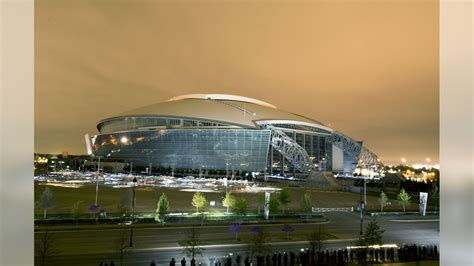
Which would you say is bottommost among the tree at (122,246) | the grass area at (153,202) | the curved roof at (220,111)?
the grass area at (153,202)

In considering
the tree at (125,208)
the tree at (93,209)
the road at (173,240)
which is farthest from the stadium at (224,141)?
the tree at (93,209)

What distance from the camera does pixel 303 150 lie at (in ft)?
203

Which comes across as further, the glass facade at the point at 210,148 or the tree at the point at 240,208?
the glass facade at the point at 210,148

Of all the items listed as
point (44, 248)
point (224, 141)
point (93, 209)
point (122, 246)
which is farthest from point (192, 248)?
point (224, 141)

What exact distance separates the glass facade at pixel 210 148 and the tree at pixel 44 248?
49.3 metres

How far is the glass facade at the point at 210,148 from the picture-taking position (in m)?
65.2

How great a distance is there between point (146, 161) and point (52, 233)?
174ft

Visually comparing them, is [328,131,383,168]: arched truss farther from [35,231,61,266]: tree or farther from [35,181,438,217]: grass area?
[35,231,61,266]: tree

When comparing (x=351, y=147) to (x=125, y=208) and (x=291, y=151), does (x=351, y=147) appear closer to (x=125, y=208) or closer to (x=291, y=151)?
(x=291, y=151)

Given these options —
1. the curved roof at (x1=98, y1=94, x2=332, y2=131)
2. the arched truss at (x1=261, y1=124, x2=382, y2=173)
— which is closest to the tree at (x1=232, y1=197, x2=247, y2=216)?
the arched truss at (x1=261, y1=124, x2=382, y2=173)

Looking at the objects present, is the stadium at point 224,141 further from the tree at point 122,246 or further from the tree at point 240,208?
the tree at point 122,246

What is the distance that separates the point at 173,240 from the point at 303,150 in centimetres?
4765
